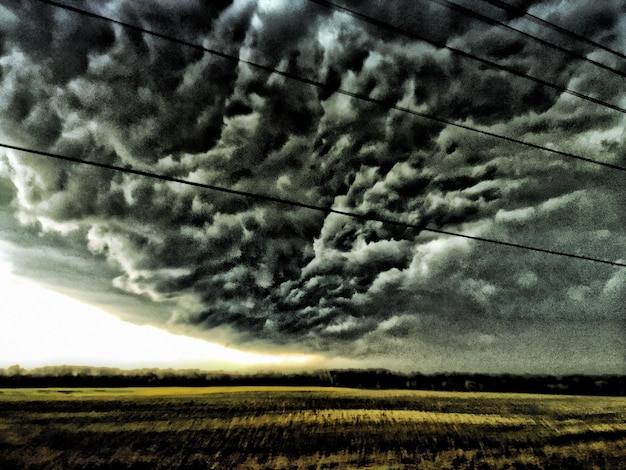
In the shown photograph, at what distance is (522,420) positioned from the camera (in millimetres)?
10109

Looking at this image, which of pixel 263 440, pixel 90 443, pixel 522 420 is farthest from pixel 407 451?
pixel 90 443

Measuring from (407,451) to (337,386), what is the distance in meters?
6.44

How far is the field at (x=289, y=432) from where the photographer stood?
287 inches

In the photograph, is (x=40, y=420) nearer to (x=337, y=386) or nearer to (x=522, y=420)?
(x=337, y=386)

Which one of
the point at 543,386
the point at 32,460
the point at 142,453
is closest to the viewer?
the point at 32,460

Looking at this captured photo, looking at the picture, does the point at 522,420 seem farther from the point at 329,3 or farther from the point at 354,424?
the point at 329,3

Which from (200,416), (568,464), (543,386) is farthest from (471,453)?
(543,386)

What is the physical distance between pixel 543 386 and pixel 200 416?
14.6 metres

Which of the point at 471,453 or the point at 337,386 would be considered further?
the point at 337,386

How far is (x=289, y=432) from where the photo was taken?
8.46 meters

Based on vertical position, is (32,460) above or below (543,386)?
below

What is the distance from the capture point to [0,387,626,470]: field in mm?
7289

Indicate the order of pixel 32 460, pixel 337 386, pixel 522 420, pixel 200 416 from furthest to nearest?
pixel 337 386, pixel 522 420, pixel 200 416, pixel 32 460

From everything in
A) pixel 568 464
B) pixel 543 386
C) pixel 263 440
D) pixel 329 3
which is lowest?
pixel 568 464
